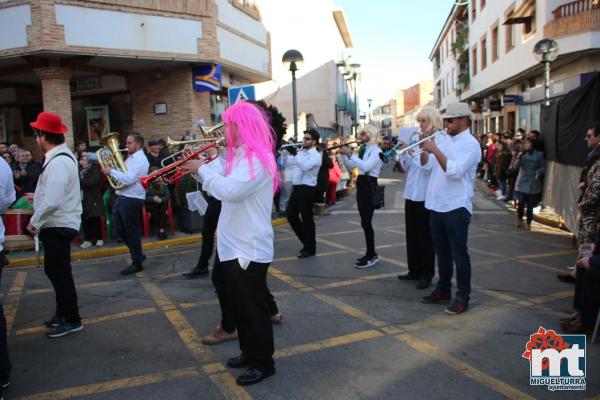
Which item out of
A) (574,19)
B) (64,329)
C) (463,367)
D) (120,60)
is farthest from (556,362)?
(574,19)

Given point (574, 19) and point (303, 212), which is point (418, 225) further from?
point (574, 19)

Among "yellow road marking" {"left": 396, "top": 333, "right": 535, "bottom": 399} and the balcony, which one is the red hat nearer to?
"yellow road marking" {"left": 396, "top": 333, "right": 535, "bottom": 399}

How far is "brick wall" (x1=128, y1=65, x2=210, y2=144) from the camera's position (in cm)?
1370

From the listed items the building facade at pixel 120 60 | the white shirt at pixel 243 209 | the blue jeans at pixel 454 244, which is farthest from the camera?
the building facade at pixel 120 60

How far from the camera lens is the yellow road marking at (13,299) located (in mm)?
4938

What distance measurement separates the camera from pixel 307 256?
728 centimetres

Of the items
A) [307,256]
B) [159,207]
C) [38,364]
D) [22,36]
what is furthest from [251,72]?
[38,364]

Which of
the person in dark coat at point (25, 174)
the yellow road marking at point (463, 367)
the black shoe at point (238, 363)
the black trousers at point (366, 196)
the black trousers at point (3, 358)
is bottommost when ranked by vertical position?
the yellow road marking at point (463, 367)

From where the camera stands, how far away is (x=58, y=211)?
169 inches

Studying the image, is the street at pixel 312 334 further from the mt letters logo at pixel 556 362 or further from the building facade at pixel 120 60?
the building facade at pixel 120 60

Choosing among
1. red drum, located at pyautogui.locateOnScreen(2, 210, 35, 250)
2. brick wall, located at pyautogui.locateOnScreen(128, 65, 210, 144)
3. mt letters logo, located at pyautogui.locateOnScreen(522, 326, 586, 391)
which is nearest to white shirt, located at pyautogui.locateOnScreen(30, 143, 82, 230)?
red drum, located at pyautogui.locateOnScreen(2, 210, 35, 250)

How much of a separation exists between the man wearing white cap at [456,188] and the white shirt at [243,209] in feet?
6.31

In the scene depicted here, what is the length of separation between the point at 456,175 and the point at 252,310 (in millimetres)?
2289

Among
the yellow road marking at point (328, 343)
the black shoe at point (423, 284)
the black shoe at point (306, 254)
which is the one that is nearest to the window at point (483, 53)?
the black shoe at point (306, 254)
